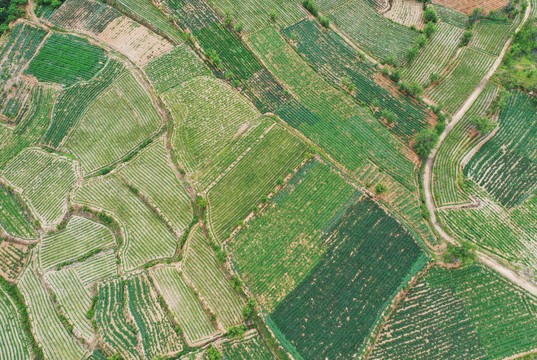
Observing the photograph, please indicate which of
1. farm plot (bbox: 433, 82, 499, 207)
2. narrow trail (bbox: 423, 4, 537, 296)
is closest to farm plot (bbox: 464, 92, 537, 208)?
farm plot (bbox: 433, 82, 499, 207)

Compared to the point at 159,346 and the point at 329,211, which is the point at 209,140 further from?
the point at 159,346

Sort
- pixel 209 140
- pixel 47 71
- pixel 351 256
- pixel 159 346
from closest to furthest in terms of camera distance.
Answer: pixel 159 346, pixel 351 256, pixel 209 140, pixel 47 71

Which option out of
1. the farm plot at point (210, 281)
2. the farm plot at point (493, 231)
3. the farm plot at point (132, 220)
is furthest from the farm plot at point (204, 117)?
the farm plot at point (493, 231)

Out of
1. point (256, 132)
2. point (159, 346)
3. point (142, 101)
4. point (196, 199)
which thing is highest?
point (256, 132)

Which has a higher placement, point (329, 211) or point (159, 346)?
point (329, 211)

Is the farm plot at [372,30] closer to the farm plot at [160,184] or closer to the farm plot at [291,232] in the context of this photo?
the farm plot at [291,232]

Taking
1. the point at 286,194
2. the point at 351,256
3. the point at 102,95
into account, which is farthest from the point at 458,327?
the point at 102,95
